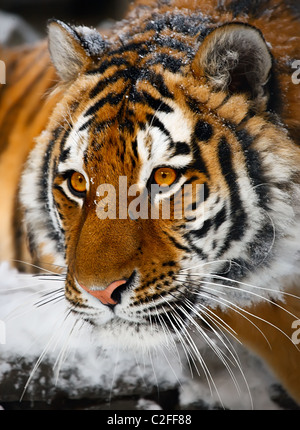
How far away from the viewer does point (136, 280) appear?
100 centimetres

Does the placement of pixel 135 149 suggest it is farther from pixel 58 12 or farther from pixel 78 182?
pixel 58 12

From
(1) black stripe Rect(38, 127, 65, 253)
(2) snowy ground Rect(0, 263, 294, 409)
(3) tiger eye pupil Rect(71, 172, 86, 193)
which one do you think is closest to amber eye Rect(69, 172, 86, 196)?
(3) tiger eye pupil Rect(71, 172, 86, 193)

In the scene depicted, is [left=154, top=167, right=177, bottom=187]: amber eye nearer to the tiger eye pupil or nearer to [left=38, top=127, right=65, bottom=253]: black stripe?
the tiger eye pupil

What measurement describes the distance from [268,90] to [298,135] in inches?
4.6

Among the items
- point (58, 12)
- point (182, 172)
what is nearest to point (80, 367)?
point (182, 172)

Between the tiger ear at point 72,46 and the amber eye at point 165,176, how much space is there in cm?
33

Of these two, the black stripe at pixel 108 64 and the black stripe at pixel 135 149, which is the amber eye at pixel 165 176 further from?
the black stripe at pixel 108 64

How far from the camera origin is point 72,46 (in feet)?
3.71

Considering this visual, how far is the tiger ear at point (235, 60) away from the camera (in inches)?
39.0

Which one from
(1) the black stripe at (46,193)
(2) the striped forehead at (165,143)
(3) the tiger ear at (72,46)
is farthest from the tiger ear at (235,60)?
(1) the black stripe at (46,193)

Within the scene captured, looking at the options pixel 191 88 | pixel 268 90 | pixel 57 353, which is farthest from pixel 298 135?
pixel 57 353

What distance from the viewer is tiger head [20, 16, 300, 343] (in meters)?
1.01
